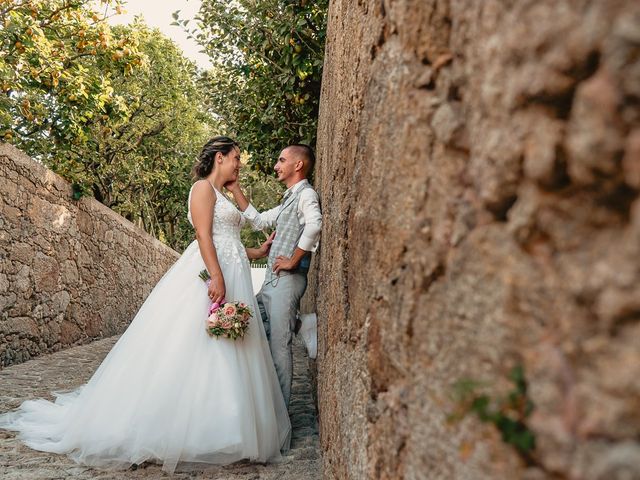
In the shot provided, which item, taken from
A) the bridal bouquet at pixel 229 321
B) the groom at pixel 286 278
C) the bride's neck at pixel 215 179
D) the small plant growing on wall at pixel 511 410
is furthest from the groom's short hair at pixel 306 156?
the small plant growing on wall at pixel 511 410

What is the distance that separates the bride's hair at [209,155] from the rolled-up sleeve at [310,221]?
0.78 metres

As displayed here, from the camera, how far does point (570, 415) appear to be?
2.49 ft

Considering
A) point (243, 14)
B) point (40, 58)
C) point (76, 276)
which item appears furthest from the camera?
point (76, 276)

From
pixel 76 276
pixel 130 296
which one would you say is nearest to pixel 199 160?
pixel 76 276

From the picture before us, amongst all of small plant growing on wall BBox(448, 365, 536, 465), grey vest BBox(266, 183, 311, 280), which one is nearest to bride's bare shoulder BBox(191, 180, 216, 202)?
grey vest BBox(266, 183, 311, 280)

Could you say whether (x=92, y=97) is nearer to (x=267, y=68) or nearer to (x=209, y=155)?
(x=267, y=68)

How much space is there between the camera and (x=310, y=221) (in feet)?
13.1

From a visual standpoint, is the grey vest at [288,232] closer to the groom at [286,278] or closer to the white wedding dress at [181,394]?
the groom at [286,278]

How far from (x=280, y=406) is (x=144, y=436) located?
99cm

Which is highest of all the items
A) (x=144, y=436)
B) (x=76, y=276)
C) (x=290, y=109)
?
(x=290, y=109)

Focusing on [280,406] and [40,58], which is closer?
[280,406]

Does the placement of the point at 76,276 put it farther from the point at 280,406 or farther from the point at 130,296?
the point at 280,406

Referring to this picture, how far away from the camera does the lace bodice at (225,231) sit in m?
4.16

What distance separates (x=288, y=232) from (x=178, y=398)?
1436 millimetres
